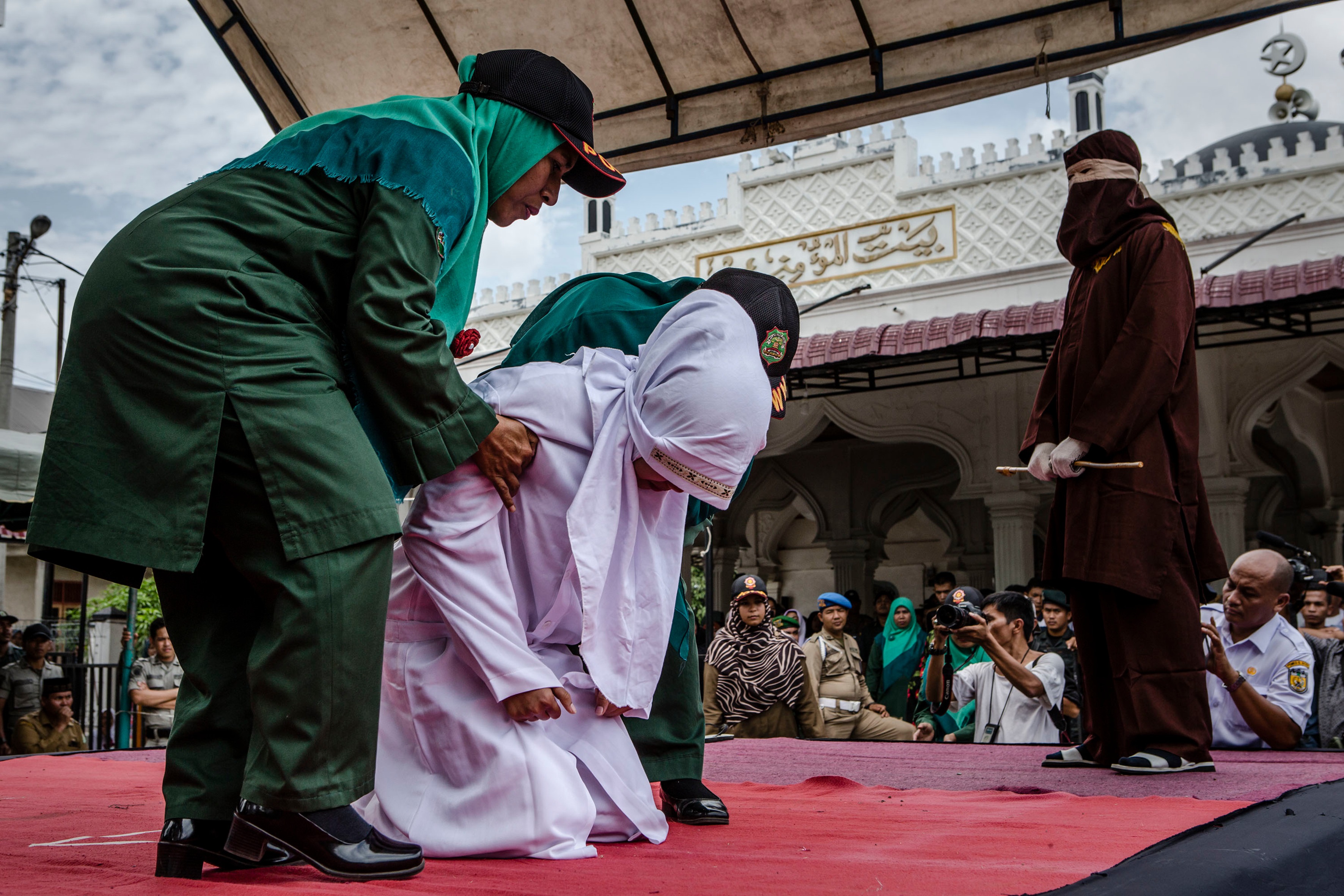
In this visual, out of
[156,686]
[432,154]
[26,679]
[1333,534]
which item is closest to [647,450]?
[432,154]

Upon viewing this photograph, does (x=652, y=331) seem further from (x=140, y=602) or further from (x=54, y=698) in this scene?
(x=140, y=602)

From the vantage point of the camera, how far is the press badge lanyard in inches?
182

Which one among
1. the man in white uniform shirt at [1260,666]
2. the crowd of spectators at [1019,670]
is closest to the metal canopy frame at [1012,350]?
the crowd of spectators at [1019,670]

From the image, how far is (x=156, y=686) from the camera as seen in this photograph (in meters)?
6.79

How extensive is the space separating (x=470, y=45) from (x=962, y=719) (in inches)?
131

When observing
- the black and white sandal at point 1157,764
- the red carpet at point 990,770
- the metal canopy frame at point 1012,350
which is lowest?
the red carpet at point 990,770

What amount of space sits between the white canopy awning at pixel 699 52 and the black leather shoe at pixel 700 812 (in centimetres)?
207

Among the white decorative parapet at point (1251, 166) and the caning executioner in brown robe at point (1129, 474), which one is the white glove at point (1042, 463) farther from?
the white decorative parapet at point (1251, 166)

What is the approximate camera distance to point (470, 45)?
3.43 m

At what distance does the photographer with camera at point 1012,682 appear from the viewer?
14.5 feet

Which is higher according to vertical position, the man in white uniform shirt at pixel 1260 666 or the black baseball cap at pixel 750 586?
the black baseball cap at pixel 750 586

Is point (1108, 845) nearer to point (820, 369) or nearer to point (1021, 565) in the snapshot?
point (820, 369)

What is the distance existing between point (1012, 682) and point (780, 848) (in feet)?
9.70

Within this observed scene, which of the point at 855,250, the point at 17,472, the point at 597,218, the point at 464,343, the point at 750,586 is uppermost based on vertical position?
the point at 597,218
